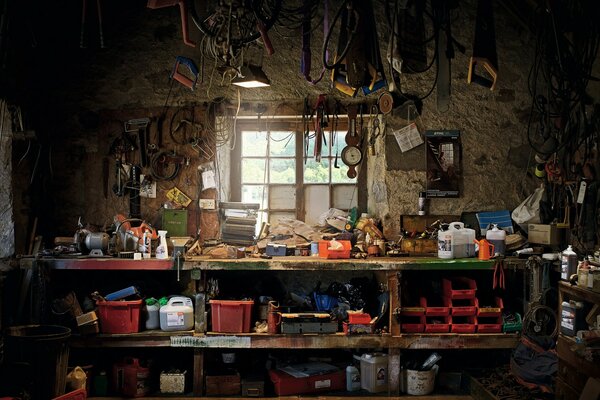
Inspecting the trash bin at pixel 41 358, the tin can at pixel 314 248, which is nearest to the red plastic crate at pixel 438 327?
the tin can at pixel 314 248

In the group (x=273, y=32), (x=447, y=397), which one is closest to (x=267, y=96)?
(x=273, y=32)

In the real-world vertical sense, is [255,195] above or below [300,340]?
above

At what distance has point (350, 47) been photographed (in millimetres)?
4086

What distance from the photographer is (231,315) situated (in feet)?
17.8

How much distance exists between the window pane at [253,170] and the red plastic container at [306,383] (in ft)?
6.76

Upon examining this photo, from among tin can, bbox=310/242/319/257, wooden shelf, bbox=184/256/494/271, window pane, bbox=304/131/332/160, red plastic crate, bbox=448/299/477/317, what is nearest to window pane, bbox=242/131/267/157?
window pane, bbox=304/131/332/160

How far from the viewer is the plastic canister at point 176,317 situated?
5.45 meters

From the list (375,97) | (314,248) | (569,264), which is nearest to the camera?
(569,264)

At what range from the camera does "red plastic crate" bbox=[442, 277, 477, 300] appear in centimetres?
548

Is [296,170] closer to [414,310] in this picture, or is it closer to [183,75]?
[183,75]

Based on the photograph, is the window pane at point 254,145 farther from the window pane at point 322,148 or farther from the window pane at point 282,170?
the window pane at point 322,148

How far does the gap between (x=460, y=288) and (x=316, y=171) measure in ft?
6.40

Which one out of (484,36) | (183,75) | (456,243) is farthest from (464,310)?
(183,75)

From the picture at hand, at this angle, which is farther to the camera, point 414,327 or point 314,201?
point 314,201
